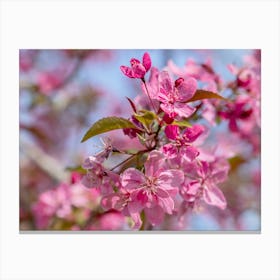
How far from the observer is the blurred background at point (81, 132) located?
2471 millimetres

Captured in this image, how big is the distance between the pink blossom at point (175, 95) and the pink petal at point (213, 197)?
1.13 ft

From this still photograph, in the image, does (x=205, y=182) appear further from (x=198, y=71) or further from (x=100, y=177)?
(x=198, y=71)

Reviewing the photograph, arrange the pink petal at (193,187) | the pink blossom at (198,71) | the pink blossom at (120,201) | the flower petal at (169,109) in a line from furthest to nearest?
1. the pink blossom at (198,71)
2. the pink petal at (193,187)
3. the pink blossom at (120,201)
4. the flower petal at (169,109)

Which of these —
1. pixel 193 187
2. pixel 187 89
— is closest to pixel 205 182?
Answer: pixel 193 187

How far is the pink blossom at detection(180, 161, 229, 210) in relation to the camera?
1.75m

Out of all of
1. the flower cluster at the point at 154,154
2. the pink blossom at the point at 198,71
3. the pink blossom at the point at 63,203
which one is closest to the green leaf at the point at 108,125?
the flower cluster at the point at 154,154

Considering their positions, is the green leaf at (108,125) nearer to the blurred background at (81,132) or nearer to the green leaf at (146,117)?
the green leaf at (146,117)

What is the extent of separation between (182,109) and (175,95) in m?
0.04

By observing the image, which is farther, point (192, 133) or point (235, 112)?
point (235, 112)

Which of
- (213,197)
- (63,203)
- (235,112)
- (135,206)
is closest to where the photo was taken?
(135,206)

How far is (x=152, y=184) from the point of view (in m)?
1.59
